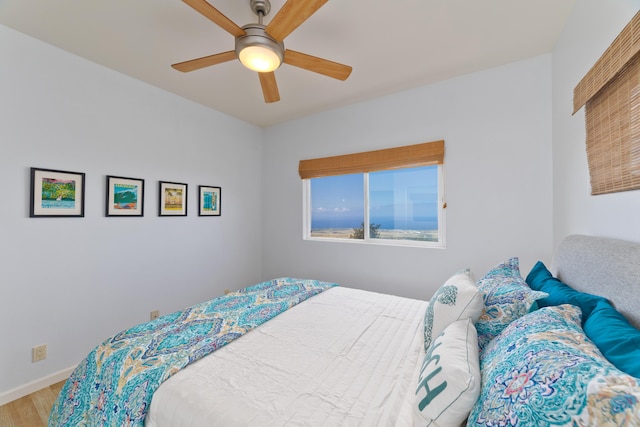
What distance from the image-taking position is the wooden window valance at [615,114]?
1.04m

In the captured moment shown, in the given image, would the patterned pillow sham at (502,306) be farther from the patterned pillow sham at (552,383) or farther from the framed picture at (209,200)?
the framed picture at (209,200)

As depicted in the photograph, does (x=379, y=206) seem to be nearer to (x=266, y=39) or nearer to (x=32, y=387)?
(x=266, y=39)

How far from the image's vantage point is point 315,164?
132 inches

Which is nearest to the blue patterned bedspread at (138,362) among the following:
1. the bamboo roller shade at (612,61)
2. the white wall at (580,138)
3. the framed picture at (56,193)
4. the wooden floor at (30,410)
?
the wooden floor at (30,410)

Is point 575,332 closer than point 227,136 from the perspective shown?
Yes

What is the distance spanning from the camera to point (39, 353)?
198 cm

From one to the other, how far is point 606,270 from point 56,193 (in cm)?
343

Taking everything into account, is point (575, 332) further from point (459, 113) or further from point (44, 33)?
point (44, 33)

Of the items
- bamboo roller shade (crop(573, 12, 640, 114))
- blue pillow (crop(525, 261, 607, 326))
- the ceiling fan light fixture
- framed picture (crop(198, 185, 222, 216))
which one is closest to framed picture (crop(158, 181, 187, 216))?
framed picture (crop(198, 185, 222, 216))

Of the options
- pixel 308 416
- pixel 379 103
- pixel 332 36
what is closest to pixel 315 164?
pixel 379 103

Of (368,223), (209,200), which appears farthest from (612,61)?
(209,200)

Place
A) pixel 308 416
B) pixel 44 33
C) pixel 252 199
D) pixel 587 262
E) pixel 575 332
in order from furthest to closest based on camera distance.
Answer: pixel 252 199
pixel 44 33
pixel 587 262
pixel 308 416
pixel 575 332

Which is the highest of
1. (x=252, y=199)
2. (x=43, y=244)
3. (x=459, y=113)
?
(x=459, y=113)

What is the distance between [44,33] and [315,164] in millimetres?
2540
